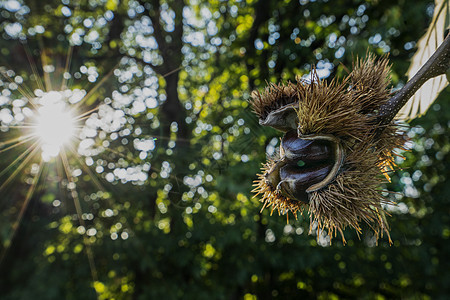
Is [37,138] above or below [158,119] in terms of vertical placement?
above

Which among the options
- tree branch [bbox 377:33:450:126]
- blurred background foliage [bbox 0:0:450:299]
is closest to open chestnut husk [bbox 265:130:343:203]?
tree branch [bbox 377:33:450:126]

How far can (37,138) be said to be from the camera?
429 centimetres

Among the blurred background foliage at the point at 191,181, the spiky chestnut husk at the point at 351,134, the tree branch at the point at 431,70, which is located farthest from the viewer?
the blurred background foliage at the point at 191,181

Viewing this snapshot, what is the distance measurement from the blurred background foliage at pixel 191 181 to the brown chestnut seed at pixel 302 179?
2336 mm

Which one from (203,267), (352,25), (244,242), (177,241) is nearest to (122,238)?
(177,241)

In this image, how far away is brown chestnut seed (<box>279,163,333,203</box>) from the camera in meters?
0.76

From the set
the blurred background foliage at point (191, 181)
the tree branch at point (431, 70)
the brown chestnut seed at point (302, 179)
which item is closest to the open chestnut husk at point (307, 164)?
the brown chestnut seed at point (302, 179)

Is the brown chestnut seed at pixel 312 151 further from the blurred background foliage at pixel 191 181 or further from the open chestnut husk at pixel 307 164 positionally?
the blurred background foliage at pixel 191 181

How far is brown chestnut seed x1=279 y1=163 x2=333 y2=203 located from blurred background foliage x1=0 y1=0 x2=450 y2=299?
2.34 metres

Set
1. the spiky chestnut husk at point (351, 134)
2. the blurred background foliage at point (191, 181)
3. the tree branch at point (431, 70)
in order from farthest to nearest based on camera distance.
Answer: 1. the blurred background foliage at point (191, 181)
2. the spiky chestnut husk at point (351, 134)
3. the tree branch at point (431, 70)

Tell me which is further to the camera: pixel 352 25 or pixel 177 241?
pixel 177 241

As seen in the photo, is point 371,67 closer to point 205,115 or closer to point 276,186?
point 276,186

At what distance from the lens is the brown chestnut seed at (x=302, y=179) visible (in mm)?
758

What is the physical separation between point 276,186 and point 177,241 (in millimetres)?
4430
